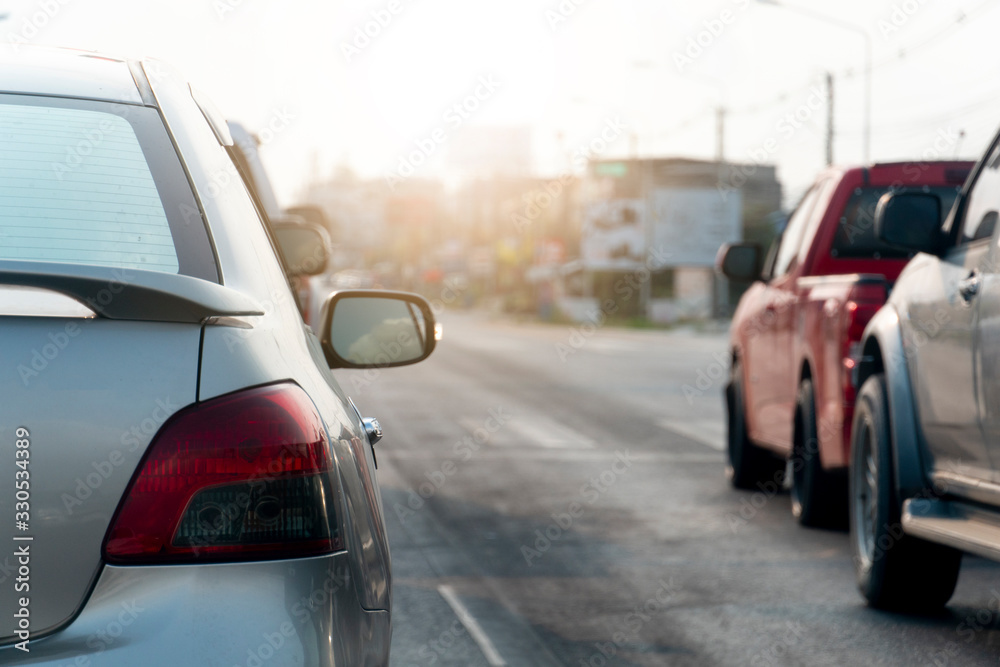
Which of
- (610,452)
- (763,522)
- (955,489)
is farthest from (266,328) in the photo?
(610,452)

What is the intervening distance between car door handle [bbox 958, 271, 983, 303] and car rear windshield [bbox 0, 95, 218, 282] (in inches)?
113

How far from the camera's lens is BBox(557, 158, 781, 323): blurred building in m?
69.2

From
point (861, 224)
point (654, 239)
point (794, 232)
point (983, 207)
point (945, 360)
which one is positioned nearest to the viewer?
point (945, 360)

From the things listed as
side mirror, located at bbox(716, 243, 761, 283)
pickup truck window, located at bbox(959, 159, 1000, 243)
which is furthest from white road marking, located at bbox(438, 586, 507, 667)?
side mirror, located at bbox(716, 243, 761, 283)

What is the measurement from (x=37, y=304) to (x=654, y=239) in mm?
70284

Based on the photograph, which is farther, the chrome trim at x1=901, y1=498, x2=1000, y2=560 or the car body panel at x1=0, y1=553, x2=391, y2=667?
the chrome trim at x1=901, y1=498, x2=1000, y2=560

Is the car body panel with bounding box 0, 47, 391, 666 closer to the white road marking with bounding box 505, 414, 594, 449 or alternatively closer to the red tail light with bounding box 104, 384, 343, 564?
the red tail light with bounding box 104, 384, 343, 564

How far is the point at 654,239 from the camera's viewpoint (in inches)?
2805

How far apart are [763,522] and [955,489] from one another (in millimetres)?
2848

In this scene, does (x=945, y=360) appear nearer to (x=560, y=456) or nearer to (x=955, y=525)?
(x=955, y=525)

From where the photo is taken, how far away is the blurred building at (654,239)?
227 feet

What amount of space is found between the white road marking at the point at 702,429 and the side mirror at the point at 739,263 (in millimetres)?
2659

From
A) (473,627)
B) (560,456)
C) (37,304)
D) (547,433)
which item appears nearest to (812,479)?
(473,627)

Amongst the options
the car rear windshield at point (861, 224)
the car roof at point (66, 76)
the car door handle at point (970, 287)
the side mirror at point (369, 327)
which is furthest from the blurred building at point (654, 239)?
the car roof at point (66, 76)
